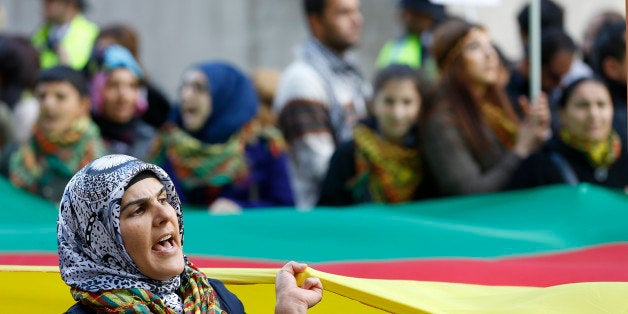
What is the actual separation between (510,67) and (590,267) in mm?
3172

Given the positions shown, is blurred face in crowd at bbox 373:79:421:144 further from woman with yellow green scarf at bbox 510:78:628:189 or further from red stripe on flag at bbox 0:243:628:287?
red stripe on flag at bbox 0:243:628:287

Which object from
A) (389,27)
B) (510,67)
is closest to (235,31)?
(389,27)

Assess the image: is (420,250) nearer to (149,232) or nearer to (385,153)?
(385,153)

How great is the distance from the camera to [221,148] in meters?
7.78

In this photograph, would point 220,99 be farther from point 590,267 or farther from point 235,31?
point 235,31

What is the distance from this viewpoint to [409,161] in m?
7.84

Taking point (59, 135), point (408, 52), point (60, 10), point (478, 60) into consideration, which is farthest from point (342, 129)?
point (60, 10)

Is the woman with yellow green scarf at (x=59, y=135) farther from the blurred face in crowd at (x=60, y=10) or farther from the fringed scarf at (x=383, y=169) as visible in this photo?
the blurred face in crowd at (x=60, y=10)

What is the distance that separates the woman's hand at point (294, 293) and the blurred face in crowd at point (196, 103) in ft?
14.7

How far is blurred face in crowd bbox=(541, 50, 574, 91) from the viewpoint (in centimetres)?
866

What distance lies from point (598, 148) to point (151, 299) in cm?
482

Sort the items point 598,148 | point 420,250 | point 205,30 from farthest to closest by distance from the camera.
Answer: point 205,30 → point 598,148 → point 420,250

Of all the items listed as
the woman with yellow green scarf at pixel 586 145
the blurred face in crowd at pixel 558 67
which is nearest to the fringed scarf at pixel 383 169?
the woman with yellow green scarf at pixel 586 145

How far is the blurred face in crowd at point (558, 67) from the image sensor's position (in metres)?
8.66
